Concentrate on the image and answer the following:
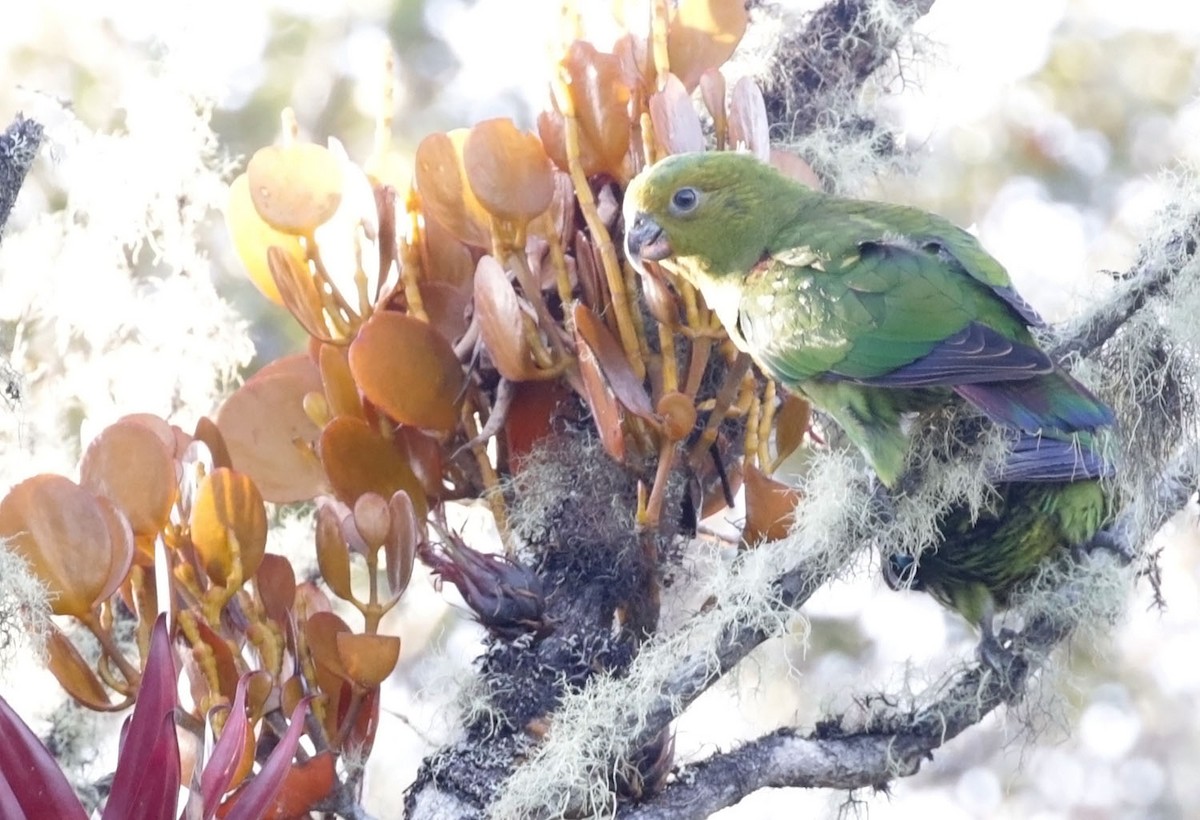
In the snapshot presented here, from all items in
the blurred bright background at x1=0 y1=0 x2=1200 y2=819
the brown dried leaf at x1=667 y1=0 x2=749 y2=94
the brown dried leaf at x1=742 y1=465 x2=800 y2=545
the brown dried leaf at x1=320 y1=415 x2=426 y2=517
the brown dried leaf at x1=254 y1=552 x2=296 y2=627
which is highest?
the blurred bright background at x1=0 y1=0 x2=1200 y2=819

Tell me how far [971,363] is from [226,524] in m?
0.88

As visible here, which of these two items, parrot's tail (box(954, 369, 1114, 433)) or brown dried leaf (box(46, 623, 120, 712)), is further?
parrot's tail (box(954, 369, 1114, 433))

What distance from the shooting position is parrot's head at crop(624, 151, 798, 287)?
1.65m

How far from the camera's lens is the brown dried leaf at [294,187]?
5.02ft

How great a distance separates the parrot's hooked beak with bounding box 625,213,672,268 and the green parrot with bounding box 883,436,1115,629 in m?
0.55

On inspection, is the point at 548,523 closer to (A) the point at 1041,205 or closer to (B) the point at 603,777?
(B) the point at 603,777

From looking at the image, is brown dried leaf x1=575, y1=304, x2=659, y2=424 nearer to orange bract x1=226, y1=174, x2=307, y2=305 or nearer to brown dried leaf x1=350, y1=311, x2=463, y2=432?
brown dried leaf x1=350, y1=311, x2=463, y2=432

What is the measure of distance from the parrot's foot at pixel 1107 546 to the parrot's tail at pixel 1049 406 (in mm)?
392

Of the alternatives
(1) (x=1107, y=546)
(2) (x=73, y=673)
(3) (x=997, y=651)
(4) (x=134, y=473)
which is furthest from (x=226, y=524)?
(1) (x=1107, y=546)

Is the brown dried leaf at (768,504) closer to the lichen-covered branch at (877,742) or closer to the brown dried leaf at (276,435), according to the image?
the lichen-covered branch at (877,742)

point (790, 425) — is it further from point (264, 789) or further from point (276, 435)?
point (264, 789)

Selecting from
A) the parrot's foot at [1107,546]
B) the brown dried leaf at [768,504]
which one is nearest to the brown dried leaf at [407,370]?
the brown dried leaf at [768,504]

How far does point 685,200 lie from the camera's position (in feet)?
5.92

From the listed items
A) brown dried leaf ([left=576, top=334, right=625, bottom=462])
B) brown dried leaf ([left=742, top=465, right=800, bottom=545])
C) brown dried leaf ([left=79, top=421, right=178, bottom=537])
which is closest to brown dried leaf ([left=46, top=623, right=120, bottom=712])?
brown dried leaf ([left=79, top=421, right=178, bottom=537])
